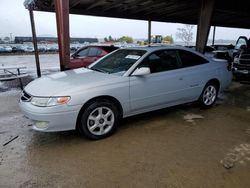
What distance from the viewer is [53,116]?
10.7ft

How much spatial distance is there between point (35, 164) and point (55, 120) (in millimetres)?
656

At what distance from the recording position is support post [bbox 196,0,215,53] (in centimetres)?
782

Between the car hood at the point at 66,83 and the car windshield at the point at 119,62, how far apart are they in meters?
0.27

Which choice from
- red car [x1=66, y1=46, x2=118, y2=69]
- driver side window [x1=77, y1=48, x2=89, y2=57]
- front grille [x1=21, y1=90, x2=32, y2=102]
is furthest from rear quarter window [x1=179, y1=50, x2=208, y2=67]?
driver side window [x1=77, y1=48, x2=89, y2=57]

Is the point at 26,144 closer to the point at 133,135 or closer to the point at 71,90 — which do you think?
the point at 71,90

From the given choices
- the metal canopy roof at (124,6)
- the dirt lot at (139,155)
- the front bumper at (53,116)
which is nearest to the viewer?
the dirt lot at (139,155)

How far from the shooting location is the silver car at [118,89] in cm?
333

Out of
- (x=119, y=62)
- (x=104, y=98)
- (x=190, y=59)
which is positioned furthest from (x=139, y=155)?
(x=190, y=59)

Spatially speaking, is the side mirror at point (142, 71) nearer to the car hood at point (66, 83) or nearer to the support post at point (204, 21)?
the car hood at point (66, 83)

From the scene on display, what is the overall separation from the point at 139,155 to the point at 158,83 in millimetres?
1540

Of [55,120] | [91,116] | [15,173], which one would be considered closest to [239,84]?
[91,116]

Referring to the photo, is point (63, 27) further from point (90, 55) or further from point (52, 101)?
point (90, 55)

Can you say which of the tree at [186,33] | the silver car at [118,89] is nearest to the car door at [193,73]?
the silver car at [118,89]

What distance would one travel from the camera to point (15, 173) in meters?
2.85
